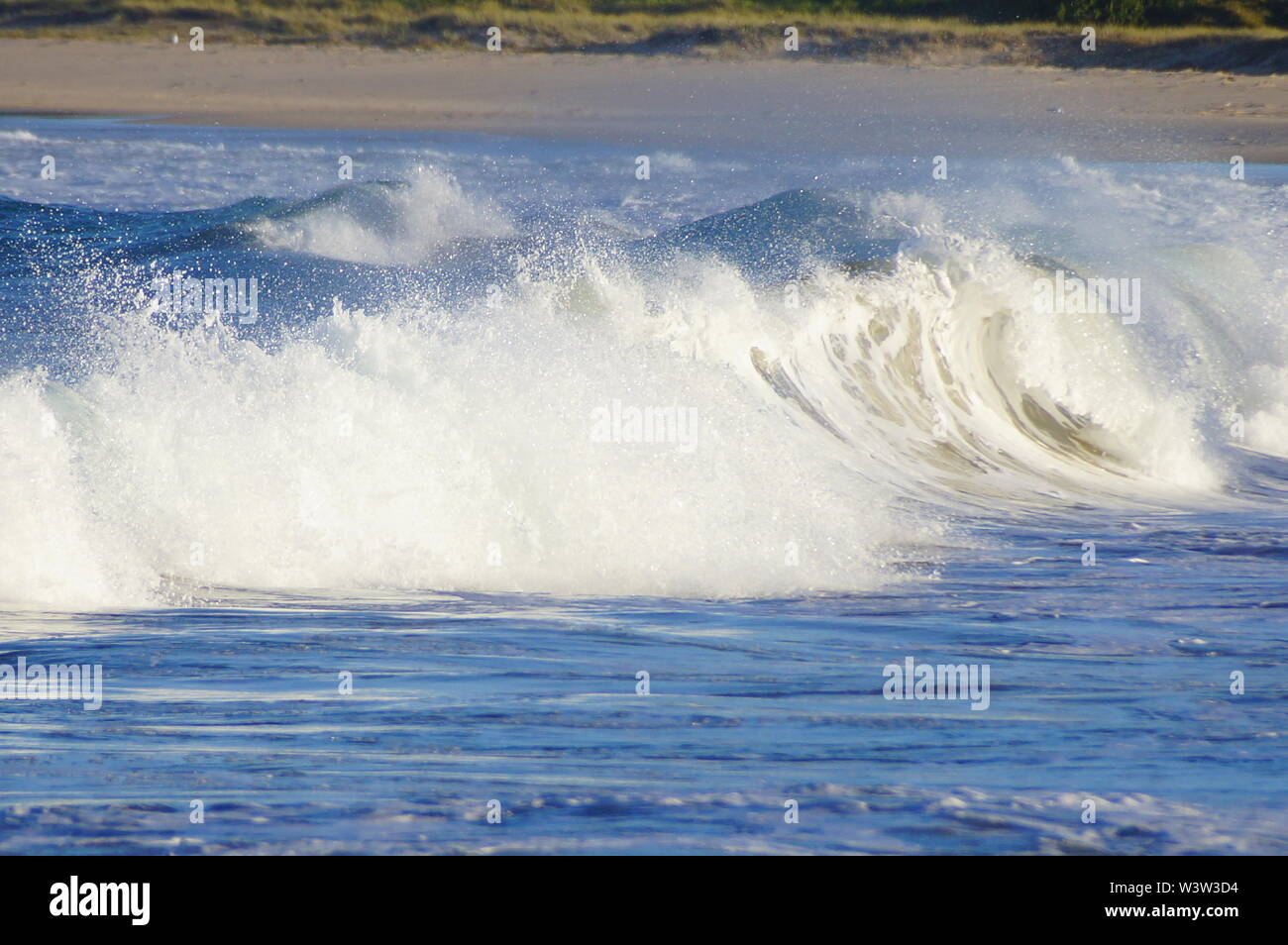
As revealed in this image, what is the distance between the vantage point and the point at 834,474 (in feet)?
29.8

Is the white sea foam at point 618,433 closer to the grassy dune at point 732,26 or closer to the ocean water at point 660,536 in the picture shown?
the ocean water at point 660,536

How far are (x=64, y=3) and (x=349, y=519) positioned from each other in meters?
23.6

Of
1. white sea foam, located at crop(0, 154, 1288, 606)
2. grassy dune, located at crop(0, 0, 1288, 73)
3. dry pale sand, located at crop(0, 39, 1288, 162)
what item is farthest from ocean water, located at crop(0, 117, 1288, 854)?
grassy dune, located at crop(0, 0, 1288, 73)

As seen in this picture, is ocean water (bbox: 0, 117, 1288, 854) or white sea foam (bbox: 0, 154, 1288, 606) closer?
ocean water (bbox: 0, 117, 1288, 854)

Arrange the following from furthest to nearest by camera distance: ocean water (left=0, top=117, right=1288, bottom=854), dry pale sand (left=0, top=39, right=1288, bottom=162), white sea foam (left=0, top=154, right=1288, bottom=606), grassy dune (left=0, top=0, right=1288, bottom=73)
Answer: grassy dune (left=0, top=0, right=1288, bottom=73)
dry pale sand (left=0, top=39, right=1288, bottom=162)
white sea foam (left=0, top=154, right=1288, bottom=606)
ocean water (left=0, top=117, right=1288, bottom=854)

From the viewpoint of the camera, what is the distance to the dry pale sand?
22016mm

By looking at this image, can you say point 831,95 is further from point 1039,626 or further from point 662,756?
point 662,756

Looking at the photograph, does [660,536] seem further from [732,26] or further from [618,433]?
[732,26]

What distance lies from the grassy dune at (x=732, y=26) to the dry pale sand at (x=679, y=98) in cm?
63

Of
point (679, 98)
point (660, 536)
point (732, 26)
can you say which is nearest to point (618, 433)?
point (660, 536)

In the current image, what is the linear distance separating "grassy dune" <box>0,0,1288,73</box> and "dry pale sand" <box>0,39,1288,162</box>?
63 cm

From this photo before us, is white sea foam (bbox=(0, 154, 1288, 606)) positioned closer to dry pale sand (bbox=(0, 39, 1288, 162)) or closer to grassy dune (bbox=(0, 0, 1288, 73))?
dry pale sand (bbox=(0, 39, 1288, 162))
